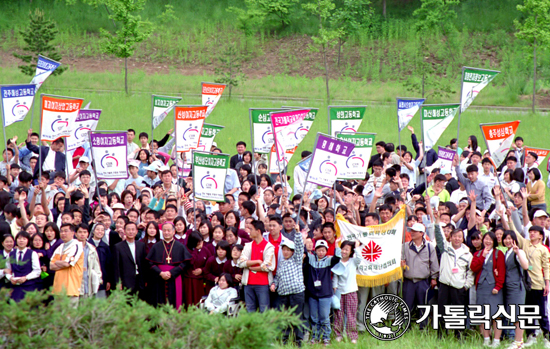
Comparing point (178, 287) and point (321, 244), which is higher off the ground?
point (321, 244)

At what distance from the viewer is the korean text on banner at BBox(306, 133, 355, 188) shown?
32.7 feet

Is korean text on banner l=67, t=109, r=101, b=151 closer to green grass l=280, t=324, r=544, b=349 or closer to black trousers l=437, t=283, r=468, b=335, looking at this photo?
green grass l=280, t=324, r=544, b=349

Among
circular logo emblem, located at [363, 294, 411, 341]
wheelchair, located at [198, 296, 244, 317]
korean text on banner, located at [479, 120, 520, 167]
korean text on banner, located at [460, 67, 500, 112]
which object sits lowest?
circular logo emblem, located at [363, 294, 411, 341]

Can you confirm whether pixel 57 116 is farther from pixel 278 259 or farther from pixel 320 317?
pixel 320 317

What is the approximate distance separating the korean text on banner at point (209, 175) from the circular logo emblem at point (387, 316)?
121 inches

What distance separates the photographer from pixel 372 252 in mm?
9883

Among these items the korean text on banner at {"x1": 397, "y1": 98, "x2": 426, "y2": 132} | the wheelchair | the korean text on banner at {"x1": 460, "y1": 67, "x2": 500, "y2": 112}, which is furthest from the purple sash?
the korean text on banner at {"x1": 460, "y1": 67, "x2": 500, "y2": 112}

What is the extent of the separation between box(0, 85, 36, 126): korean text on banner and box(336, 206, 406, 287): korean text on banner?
7074 millimetres

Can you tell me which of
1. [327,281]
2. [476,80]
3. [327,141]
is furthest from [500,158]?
[327,281]

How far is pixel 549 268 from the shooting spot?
30.4 feet

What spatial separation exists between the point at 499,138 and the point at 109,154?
7112 millimetres

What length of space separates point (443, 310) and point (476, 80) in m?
5.63

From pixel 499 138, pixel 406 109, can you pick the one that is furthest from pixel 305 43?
pixel 499 138

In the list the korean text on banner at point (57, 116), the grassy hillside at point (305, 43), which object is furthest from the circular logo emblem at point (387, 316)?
the grassy hillside at point (305, 43)
